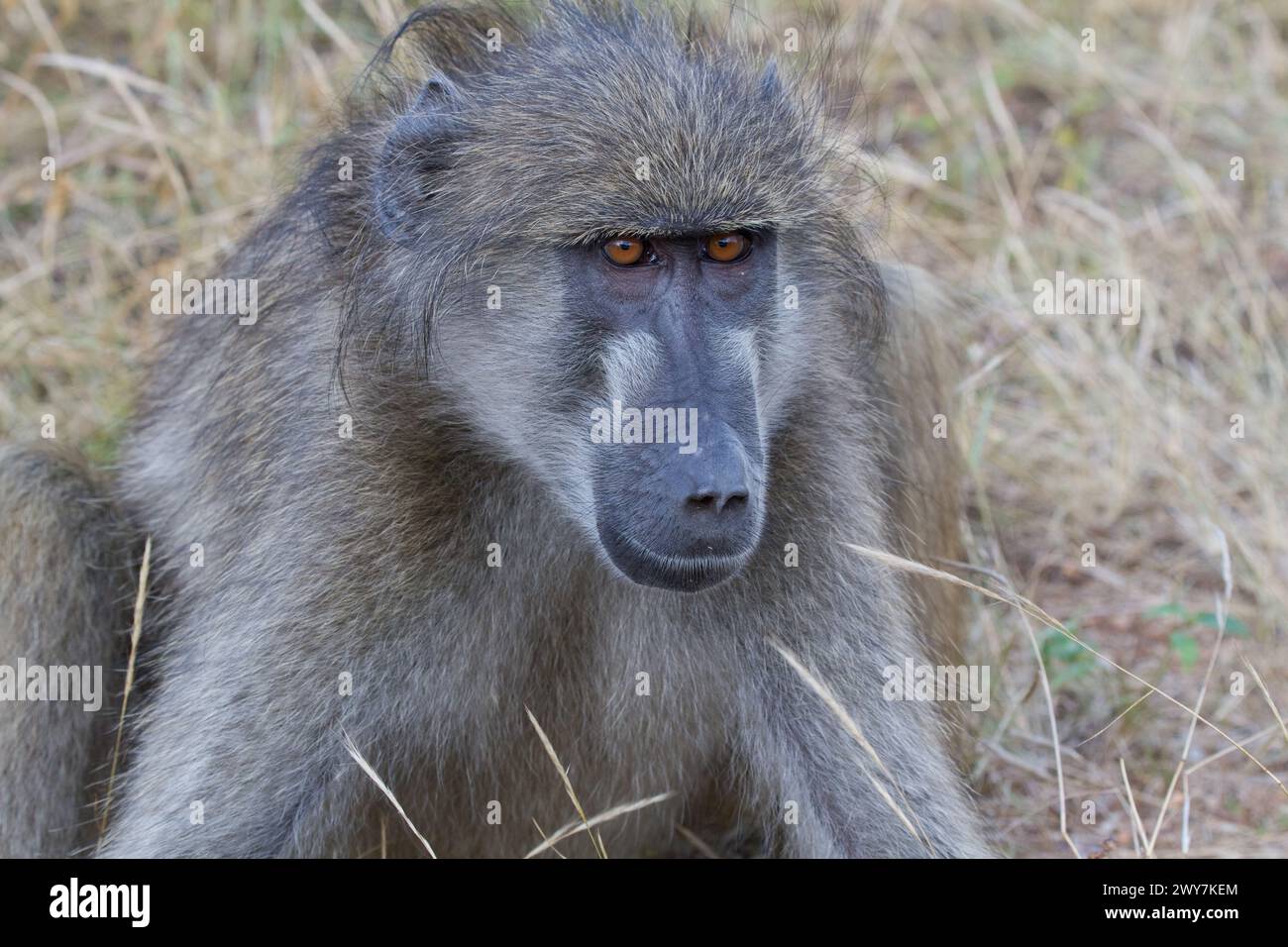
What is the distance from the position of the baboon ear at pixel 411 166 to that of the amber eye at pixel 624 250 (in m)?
0.40

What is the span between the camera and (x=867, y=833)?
360 cm

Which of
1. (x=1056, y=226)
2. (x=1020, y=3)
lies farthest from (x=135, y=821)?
(x=1020, y=3)

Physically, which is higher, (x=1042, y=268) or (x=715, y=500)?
(x=1042, y=268)

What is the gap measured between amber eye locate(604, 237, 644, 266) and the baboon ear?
1.33ft

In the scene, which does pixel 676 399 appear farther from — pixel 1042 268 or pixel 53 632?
pixel 1042 268

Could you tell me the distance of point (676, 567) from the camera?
3.14 meters

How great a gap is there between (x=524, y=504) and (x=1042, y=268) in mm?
3100

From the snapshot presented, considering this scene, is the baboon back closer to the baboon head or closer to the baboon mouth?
the baboon head

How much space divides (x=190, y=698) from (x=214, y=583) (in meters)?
0.24

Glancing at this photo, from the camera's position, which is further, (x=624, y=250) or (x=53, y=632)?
(x=53, y=632)

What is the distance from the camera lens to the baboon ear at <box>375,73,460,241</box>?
136 inches

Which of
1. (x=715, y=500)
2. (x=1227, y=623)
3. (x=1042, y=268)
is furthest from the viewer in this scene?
(x=1042, y=268)

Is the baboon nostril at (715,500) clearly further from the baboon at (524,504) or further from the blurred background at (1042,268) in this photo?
the blurred background at (1042,268)

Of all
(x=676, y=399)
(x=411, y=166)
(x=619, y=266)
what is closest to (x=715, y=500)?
(x=676, y=399)
